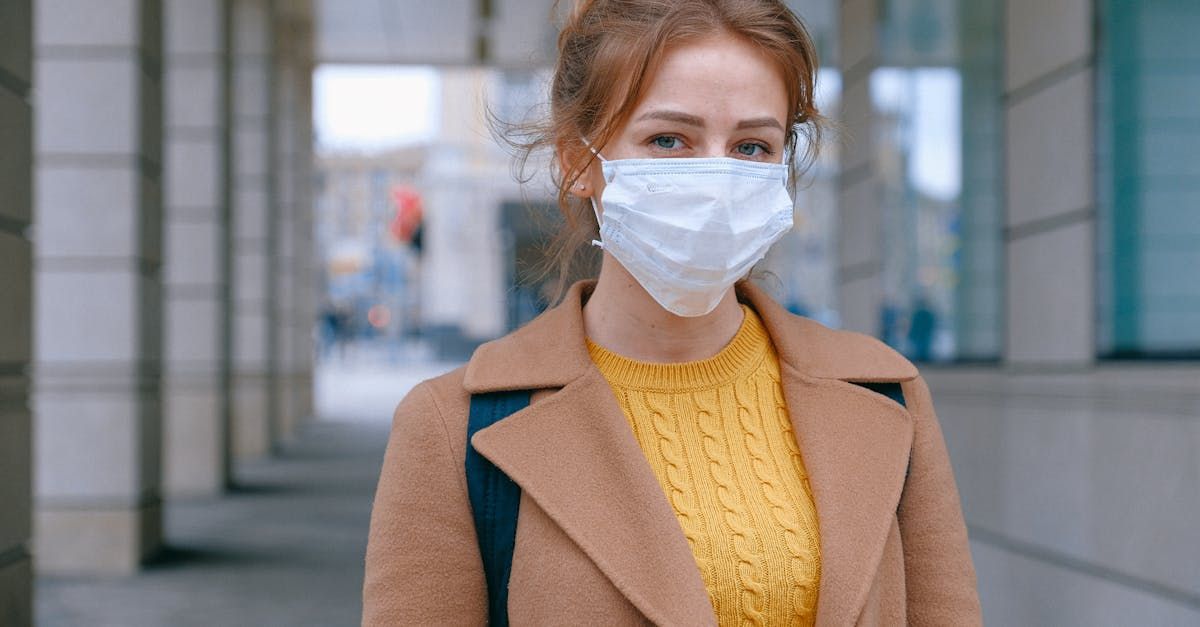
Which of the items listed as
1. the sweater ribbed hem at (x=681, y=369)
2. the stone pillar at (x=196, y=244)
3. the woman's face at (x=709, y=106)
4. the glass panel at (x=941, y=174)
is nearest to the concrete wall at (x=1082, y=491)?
the glass panel at (x=941, y=174)

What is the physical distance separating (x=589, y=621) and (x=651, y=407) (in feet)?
1.19

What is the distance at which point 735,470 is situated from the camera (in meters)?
1.94

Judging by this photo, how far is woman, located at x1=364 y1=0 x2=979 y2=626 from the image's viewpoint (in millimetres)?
1800

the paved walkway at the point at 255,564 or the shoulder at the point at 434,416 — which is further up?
the shoulder at the point at 434,416

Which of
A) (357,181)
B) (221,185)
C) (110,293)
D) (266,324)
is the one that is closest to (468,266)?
(266,324)

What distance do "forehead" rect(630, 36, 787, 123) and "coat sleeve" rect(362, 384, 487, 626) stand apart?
0.59 metres

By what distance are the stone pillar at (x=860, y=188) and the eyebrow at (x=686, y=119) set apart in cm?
648

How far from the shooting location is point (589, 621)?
1.78m

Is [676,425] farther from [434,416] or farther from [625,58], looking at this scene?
[625,58]

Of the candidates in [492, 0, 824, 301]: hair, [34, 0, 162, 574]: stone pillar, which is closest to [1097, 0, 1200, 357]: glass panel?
[492, 0, 824, 301]: hair

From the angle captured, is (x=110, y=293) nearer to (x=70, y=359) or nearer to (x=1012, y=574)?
(x=70, y=359)

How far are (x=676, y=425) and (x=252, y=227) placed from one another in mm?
13484

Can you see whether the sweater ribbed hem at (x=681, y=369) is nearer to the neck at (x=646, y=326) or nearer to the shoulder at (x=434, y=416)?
the neck at (x=646, y=326)

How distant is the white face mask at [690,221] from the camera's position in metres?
2.01
